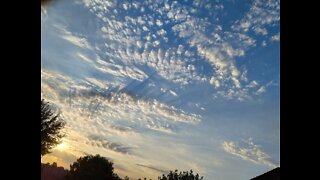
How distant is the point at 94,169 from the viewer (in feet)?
157

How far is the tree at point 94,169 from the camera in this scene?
47.8 meters

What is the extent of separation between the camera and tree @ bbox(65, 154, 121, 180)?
47.8 meters
